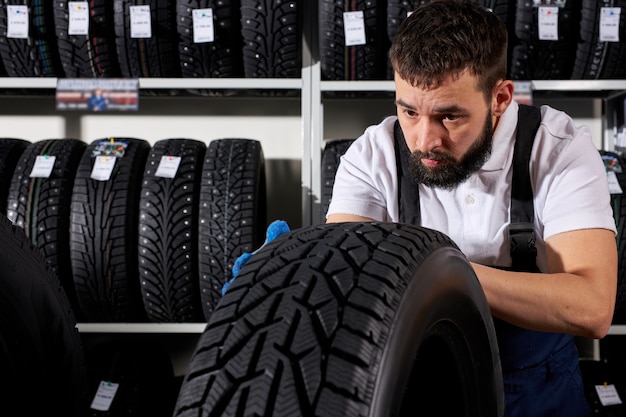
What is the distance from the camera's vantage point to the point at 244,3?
248 centimetres

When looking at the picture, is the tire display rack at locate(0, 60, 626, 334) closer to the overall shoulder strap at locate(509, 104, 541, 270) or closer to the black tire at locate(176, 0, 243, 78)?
the black tire at locate(176, 0, 243, 78)

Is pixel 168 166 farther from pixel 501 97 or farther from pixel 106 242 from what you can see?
pixel 501 97

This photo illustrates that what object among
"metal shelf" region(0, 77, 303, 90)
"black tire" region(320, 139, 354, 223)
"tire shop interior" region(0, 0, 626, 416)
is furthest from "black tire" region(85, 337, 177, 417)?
"metal shelf" region(0, 77, 303, 90)

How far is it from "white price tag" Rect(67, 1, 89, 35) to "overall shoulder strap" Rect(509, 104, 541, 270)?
1757 millimetres

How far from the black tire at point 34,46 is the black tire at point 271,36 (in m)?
0.77

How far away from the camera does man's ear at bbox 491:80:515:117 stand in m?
1.53

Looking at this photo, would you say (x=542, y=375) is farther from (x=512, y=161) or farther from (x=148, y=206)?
(x=148, y=206)

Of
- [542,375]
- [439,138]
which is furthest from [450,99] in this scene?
[542,375]

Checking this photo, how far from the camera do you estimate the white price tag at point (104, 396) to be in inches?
99.1

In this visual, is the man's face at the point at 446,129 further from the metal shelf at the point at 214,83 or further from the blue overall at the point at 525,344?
the metal shelf at the point at 214,83

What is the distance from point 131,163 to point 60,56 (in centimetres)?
52

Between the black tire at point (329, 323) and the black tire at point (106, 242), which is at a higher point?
the black tire at point (329, 323)

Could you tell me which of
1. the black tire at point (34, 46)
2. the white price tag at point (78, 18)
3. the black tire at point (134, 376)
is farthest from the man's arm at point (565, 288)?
the black tire at point (34, 46)

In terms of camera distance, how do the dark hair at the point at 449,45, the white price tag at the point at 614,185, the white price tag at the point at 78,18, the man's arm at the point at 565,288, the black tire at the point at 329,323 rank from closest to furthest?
the black tire at the point at 329,323 → the man's arm at the point at 565,288 → the dark hair at the point at 449,45 → the white price tag at the point at 614,185 → the white price tag at the point at 78,18
